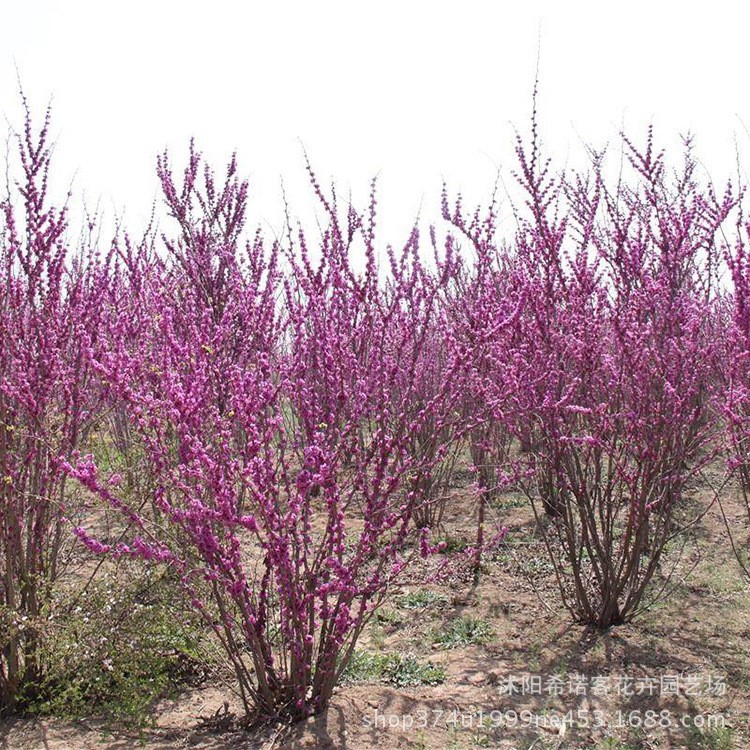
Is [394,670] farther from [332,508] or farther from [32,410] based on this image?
[32,410]

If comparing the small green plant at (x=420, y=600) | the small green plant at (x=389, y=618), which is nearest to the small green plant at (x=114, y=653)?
the small green plant at (x=389, y=618)

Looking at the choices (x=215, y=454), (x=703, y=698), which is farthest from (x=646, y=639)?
(x=215, y=454)

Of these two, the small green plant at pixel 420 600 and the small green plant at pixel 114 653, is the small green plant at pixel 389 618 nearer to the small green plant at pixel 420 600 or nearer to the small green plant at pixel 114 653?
the small green plant at pixel 420 600

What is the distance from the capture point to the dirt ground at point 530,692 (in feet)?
10.4

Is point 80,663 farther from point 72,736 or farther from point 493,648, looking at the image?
point 493,648

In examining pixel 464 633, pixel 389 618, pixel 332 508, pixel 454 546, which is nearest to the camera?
pixel 332 508

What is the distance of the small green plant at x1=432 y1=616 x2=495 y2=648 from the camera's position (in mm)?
4355

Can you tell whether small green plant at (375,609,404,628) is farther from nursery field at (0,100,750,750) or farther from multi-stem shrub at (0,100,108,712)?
multi-stem shrub at (0,100,108,712)

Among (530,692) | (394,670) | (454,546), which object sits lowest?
(530,692)

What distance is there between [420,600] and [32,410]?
291 cm

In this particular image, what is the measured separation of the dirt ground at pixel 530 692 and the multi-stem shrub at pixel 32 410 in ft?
1.61

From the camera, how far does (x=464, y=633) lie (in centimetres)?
447

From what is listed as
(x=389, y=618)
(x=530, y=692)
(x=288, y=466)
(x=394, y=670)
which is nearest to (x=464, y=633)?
(x=389, y=618)

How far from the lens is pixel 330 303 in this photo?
11.2 feet
